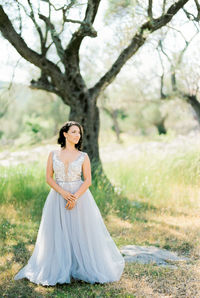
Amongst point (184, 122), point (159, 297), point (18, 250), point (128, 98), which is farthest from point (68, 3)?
point (184, 122)

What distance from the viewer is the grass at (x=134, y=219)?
3.87m

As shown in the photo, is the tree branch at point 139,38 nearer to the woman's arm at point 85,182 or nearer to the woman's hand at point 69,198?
the woman's arm at point 85,182

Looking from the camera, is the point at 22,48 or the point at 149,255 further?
the point at 22,48

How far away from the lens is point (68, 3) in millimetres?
6617

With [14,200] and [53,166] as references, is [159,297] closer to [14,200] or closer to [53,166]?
[53,166]

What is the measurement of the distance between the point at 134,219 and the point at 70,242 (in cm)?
310

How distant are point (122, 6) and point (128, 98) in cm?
1554

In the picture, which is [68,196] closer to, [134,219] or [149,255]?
[149,255]

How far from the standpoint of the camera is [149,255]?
5012 millimetres

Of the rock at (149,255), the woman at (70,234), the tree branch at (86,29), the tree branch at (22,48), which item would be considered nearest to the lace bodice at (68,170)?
the woman at (70,234)

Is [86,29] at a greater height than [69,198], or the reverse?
[86,29]

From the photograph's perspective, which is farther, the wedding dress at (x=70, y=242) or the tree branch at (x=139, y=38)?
the tree branch at (x=139, y=38)

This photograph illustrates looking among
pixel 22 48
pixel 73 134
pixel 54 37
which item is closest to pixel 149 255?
pixel 73 134

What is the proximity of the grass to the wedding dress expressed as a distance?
13 cm
